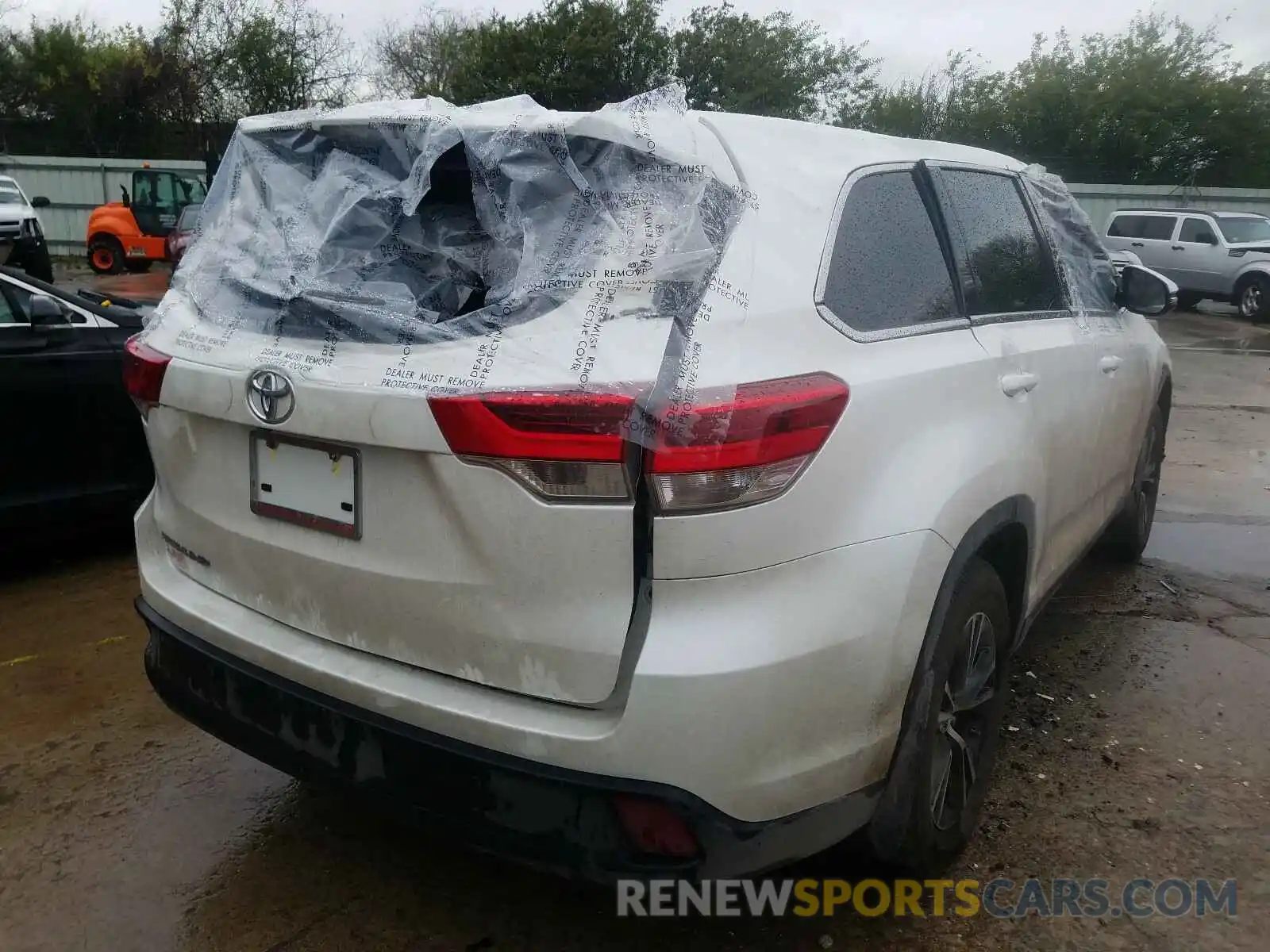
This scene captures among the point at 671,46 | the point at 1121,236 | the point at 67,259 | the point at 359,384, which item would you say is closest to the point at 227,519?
the point at 359,384

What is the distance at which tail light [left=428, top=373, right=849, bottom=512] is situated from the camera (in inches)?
68.1

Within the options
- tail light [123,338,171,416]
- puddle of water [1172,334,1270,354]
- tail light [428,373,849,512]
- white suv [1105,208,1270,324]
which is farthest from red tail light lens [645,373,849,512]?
white suv [1105,208,1270,324]

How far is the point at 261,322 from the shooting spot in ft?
7.20

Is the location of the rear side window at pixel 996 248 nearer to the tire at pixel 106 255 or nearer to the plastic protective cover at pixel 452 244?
the plastic protective cover at pixel 452 244

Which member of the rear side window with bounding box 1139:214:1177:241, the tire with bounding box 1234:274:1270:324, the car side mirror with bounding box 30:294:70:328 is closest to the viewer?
the car side mirror with bounding box 30:294:70:328

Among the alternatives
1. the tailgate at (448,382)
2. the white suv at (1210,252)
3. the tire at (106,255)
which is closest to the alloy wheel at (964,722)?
the tailgate at (448,382)

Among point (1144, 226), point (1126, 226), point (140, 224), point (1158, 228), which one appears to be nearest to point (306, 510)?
point (1158, 228)

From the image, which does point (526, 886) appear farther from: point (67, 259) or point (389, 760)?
point (67, 259)

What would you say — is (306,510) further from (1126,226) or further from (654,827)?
(1126,226)

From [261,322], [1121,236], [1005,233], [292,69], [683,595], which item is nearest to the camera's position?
[683,595]

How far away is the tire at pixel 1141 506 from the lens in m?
4.50

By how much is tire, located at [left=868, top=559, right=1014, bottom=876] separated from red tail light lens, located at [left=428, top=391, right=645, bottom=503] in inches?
32.4

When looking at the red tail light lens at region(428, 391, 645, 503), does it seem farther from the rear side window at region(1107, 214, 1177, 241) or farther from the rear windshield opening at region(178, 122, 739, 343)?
the rear side window at region(1107, 214, 1177, 241)

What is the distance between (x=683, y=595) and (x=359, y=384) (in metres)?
0.72
